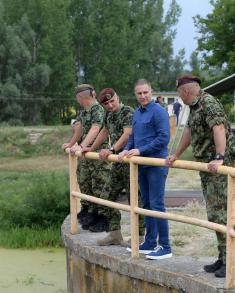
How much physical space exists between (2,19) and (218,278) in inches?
1815

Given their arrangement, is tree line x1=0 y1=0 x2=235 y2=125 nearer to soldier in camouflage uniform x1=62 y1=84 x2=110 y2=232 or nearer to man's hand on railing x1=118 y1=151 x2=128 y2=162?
soldier in camouflage uniform x1=62 y1=84 x2=110 y2=232

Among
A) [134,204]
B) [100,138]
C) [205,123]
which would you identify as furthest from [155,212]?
[100,138]

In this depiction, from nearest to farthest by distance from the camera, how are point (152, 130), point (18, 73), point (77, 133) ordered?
point (152, 130) < point (77, 133) < point (18, 73)

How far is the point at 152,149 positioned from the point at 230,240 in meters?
1.32

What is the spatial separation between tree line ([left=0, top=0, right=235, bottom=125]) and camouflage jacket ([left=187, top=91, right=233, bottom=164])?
43811 mm

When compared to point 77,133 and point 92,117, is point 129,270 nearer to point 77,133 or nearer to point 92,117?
point 92,117

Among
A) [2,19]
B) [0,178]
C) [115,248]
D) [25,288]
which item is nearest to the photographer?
[115,248]

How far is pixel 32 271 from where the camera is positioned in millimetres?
9398

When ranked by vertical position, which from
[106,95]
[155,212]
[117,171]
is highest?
[106,95]

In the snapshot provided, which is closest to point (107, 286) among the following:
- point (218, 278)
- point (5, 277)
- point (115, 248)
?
point (115, 248)

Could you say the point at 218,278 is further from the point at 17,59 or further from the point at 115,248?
the point at 17,59

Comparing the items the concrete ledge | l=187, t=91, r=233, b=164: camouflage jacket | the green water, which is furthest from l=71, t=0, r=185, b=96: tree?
l=187, t=91, r=233, b=164: camouflage jacket

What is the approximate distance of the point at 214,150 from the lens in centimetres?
484

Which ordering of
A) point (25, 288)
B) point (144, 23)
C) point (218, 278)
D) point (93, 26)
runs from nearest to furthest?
point (218, 278) → point (25, 288) → point (93, 26) → point (144, 23)
